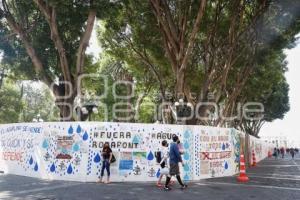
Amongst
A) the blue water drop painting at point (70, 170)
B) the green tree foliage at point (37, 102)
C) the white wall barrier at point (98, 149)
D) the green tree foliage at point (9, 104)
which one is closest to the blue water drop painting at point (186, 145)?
the white wall barrier at point (98, 149)

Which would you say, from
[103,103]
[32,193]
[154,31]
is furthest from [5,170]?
[103,103]

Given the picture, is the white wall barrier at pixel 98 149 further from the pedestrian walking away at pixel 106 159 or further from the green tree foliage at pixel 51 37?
the green tree foliage at pixel 51 37

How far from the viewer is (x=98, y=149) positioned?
1507 cm

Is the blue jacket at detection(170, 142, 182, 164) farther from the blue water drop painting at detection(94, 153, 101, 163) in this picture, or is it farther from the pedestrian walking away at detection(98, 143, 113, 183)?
the blue water drop painting at detection(94, 153, 101, 163)

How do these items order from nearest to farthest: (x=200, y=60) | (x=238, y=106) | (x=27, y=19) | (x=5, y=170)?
(x=5, y=170)
(x=27, y=19)
(x=200, y=60)
(x=238, y=106)

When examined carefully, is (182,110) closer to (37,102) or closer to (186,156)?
(186,156)

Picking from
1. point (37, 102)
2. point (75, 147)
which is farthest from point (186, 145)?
point (37, 102)

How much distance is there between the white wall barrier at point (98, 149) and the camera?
15070mm

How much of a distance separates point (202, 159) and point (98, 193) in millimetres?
5779

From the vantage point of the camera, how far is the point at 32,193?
11.6m

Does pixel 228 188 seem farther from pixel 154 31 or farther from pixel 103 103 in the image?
pixel 103 103

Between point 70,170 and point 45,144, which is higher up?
point 45,144

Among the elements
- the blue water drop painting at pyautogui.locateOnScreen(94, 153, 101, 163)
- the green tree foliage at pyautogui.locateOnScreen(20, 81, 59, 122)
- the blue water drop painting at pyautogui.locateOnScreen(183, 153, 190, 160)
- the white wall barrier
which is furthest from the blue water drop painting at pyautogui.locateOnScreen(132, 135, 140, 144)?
the green tree foliage at pyautogui.locateOnScreen(20, 81, 59, 122)

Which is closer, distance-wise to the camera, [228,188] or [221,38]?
[228,188]
